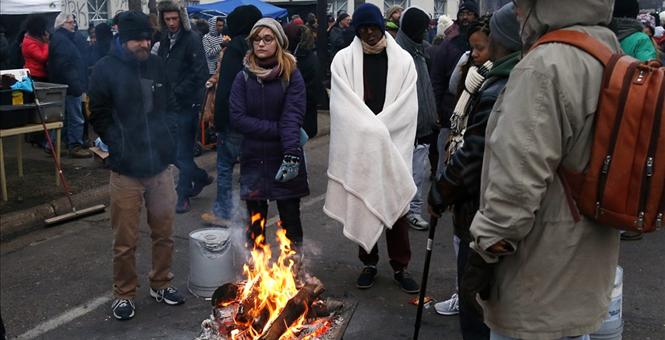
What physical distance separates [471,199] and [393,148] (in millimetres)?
1696

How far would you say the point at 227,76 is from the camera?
576 centimetres

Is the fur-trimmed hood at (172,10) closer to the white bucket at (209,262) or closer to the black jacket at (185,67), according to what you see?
the black jacket at (185,67)

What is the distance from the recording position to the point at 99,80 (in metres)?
4.51

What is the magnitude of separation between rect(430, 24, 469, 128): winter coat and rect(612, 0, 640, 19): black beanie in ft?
5.23

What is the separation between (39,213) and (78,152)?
8.83 feet

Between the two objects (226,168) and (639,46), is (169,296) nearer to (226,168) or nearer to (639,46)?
(226,168)

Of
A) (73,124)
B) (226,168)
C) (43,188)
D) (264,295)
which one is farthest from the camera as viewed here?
(73,124)

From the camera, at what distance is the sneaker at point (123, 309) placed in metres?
4.63

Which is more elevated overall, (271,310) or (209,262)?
(271,310)

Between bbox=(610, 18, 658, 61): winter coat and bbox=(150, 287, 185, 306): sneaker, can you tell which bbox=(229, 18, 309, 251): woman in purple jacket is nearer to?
bbox=(150, 287, 185, 306): sneaker

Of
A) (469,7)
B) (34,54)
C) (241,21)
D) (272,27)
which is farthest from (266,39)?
(34,54)

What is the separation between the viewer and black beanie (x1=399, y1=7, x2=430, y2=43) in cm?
590

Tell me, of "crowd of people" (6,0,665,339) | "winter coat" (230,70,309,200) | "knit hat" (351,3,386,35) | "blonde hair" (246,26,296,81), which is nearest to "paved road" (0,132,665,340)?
"crowd of people" (6,0,665,339)

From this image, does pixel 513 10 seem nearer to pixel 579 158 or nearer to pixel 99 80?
pixel 579 158
